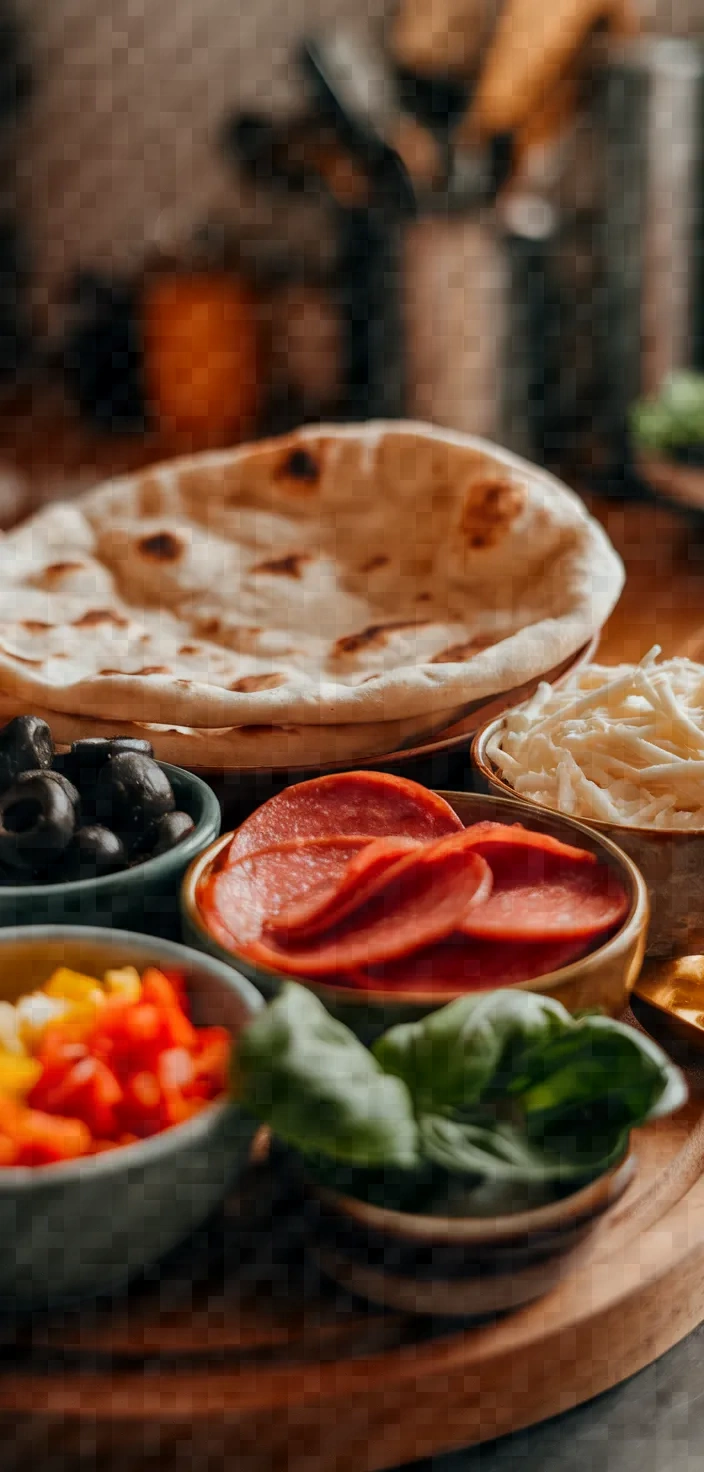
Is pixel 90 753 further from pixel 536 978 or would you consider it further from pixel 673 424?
pixel 673 424

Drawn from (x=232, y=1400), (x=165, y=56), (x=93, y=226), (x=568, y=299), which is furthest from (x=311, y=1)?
(x=232, y=1400)

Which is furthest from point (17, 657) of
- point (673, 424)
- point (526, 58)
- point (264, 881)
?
point (526, 58)

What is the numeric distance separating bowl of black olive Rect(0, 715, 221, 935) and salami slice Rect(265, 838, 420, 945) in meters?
0.14

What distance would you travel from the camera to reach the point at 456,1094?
792 millimetres

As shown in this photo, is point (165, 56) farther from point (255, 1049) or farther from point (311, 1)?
point (255, 1049)

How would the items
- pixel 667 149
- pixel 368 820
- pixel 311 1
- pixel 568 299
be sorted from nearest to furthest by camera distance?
pixel 368 820 → pixel 667 149 → pixel 568 299 → pixel 311 1

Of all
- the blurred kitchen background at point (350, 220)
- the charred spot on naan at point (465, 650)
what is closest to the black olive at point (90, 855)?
the charred spot on naan at point (465, 650)

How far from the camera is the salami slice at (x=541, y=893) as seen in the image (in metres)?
0.91

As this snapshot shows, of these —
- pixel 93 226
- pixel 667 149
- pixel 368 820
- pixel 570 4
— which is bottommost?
pixel 93 226

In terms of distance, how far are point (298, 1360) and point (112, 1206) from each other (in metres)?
0.14

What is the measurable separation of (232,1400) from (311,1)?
15.5 ft

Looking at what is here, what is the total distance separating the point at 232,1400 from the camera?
2.38 ft

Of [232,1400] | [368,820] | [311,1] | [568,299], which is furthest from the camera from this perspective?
[311,1]

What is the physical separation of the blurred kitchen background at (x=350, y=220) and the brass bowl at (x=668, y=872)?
63.8 inches
